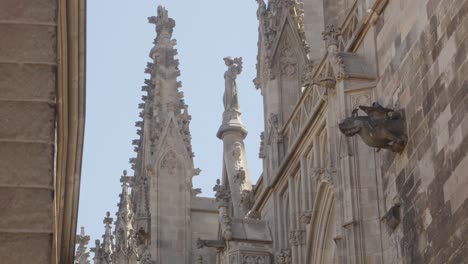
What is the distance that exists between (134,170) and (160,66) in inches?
125

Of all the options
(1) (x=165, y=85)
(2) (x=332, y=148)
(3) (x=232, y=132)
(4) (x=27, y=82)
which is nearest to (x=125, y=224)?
(1) (x=165, y=85)

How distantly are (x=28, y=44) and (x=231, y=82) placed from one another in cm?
1647

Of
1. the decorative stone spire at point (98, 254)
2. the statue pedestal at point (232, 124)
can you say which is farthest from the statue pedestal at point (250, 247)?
the decorative stone spire at point (98, 254)

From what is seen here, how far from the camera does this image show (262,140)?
26.6 metres

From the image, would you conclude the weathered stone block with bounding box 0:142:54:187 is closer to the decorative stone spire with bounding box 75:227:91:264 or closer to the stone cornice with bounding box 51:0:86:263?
the stone cornice with bounding box 51:0:86:263

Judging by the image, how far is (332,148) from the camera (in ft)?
65.0

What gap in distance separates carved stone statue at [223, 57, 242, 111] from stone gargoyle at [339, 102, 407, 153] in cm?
1141

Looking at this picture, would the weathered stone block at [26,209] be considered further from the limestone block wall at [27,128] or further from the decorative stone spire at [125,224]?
the decorative stone spire at [125,224]

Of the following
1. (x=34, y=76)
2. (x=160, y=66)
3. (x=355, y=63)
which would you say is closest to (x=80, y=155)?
(x=34, y=76)

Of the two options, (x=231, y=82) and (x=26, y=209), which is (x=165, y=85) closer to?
(x=231, y=82)

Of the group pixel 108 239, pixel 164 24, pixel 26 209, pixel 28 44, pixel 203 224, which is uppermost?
pixel 164 24

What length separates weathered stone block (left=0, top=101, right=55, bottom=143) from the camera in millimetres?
12375

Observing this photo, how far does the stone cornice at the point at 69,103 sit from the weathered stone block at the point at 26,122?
0.32m

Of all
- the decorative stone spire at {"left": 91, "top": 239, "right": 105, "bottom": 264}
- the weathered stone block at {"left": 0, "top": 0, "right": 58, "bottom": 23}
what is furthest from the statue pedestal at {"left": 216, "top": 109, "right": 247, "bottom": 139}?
the weathered stone block at {"left": 0, "top": 0, "right": 58, "bottom": 23}
